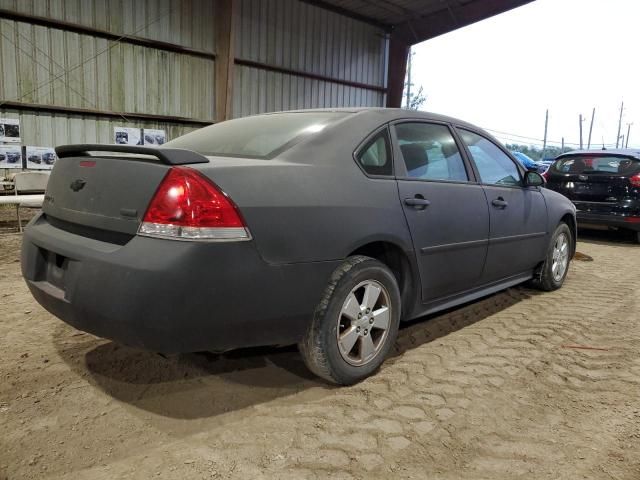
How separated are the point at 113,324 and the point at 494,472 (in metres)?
1.60

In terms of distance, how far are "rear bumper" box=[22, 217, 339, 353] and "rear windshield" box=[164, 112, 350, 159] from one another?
66 cm

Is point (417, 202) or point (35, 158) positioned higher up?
point (35, 158)

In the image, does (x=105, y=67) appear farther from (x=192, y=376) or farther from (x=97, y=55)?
(x=192, y=376)

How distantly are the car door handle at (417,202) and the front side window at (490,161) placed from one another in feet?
2.83

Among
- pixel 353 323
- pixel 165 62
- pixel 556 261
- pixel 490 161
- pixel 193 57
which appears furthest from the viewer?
pixel 193 57

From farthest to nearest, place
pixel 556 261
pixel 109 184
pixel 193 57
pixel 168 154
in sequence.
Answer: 1. pixel 193 57
2. pixel 556 261
3. pixel 109 184
4. pixel 168 154

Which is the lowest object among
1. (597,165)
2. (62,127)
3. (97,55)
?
(597,165)

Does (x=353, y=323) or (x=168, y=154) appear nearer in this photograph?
(x=168, y=154)

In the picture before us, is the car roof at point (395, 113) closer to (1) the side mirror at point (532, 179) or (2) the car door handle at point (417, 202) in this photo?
(2) the car door handle at point (417, 202)

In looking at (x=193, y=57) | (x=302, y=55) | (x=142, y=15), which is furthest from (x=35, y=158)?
(x=302, y=55)

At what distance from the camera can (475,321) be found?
146 inches

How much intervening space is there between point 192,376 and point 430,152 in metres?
1.96

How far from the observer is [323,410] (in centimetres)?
232

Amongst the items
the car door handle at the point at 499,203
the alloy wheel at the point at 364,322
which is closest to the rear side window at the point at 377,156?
the alloy wheel at the point at 364,322
